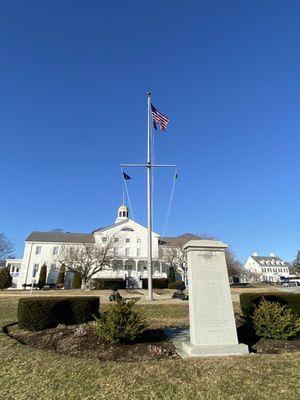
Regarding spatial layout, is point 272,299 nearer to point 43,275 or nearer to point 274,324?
point 274,324

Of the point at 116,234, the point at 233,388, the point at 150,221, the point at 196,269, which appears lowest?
the point at 233,388

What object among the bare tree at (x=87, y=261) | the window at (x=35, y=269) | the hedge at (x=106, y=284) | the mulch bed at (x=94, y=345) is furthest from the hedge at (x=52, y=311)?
the window at (x=35, y=269)

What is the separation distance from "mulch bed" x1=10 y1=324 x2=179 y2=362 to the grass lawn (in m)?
0.49

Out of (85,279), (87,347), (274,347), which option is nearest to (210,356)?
(274,347)

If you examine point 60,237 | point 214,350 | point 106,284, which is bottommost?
point 214,350

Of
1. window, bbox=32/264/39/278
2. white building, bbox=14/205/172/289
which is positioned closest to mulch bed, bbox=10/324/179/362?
white building, bbox=14/205/172/289

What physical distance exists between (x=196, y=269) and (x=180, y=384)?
3.13 m

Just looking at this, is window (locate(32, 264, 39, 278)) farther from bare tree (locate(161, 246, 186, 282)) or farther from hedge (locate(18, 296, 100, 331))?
hedge (locate(18, 296, 100, 331))

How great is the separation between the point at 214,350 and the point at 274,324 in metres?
2.16

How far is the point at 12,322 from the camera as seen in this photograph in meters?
11.5

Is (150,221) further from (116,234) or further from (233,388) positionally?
(116,234)

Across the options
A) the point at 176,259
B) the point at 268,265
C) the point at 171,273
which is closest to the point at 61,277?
the point at 171,273

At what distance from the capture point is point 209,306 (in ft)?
24.4

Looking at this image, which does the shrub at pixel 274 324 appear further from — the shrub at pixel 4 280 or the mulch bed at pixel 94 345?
the shrub at pixel 4 280
